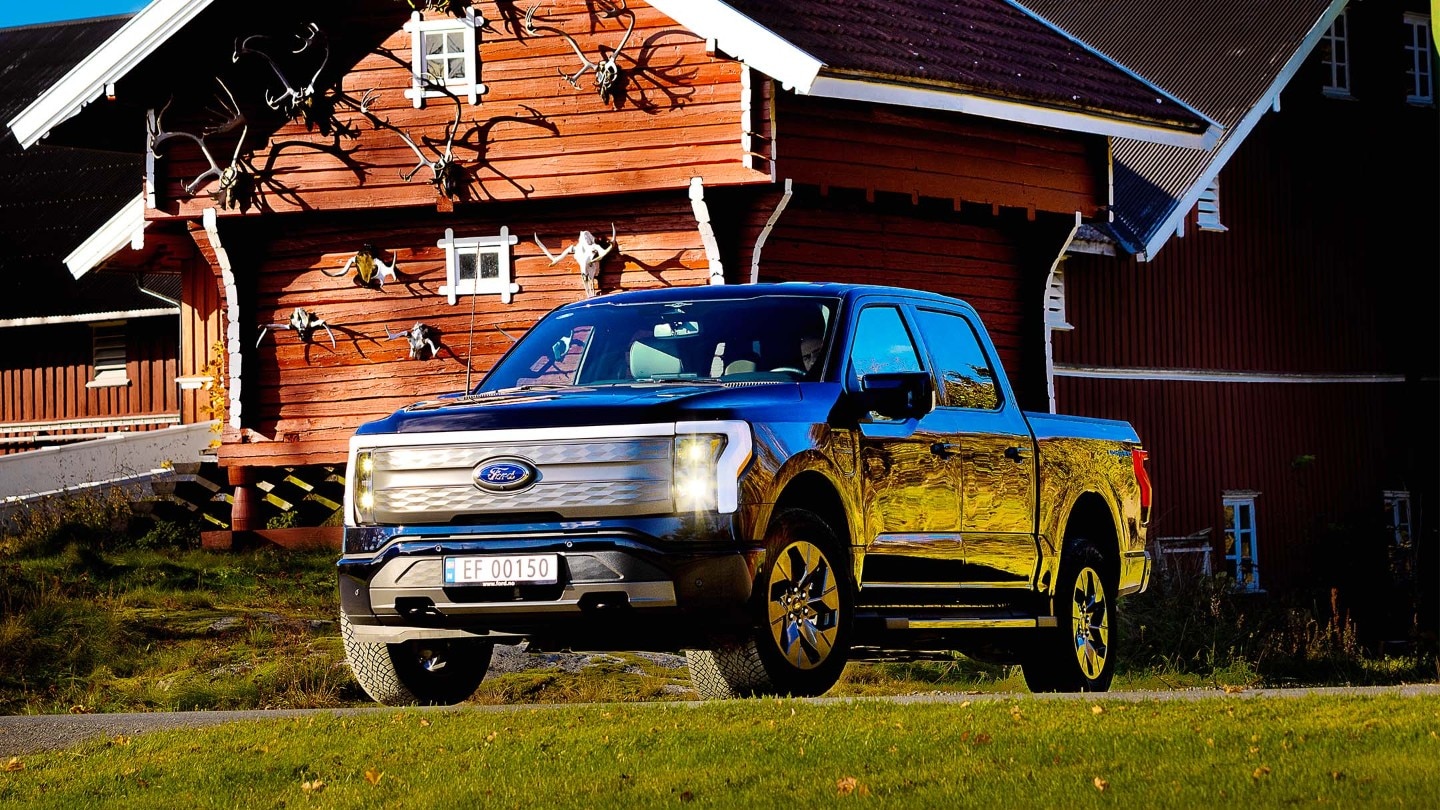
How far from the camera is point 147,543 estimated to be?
23.6 m

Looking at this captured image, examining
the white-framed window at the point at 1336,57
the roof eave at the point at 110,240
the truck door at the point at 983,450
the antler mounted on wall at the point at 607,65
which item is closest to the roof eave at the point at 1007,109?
the antler mounted on wall at the point at 607,65

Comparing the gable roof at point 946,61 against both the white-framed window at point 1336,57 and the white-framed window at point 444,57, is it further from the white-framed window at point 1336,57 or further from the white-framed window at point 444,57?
the white-framed window at point 1336,57

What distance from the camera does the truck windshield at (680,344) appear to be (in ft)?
34.0

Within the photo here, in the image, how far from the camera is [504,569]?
30.0ft

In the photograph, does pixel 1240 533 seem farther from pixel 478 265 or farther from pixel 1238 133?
pixel 478 265

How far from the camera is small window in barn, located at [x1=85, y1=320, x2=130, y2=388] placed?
1293 inches

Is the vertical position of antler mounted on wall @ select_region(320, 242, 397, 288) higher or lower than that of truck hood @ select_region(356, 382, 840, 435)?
higher

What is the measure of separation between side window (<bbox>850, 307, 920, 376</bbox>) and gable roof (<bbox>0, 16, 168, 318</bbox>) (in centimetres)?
2117

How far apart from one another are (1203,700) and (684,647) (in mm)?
2784

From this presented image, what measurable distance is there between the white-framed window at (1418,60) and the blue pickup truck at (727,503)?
2550 centimetres

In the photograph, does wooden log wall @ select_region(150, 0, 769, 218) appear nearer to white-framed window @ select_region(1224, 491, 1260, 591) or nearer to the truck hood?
the truck hood

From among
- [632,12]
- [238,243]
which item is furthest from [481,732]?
[238,243]

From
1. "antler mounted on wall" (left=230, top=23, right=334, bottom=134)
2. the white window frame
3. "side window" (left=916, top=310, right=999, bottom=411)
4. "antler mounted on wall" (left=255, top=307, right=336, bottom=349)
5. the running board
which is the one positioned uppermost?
"antler mounted on wall" (left=230, top=23, right=334, bottom=134)

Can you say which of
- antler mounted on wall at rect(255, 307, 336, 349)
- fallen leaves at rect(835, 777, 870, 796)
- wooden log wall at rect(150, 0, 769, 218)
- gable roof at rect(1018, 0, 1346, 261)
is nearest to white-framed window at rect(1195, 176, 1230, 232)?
gable roof at rect(1018, 0, 1346, 261)
